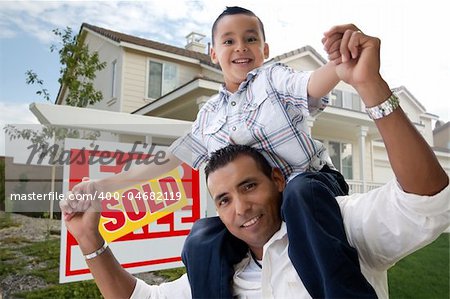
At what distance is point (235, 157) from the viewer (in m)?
0.70

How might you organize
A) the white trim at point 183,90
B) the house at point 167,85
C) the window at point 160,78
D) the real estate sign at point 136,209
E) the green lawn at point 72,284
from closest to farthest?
the real estate sign at point 136,209
the green lawn at point 72,284
the white trim at point 183,90
the house at point 167,85
the window at point 160,78

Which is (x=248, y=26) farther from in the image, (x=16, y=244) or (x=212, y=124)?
(x=16, y=244)

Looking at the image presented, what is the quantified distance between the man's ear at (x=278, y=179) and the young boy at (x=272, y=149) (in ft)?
0.06

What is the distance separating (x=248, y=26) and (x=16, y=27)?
2119 mm

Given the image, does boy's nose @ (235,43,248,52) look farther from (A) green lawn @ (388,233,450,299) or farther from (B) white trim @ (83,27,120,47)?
(B) white trim @ (83,27,120,47)

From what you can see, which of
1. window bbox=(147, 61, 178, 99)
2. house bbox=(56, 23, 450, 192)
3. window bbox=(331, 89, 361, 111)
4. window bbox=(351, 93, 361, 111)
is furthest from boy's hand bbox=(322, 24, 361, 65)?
window bbox=(351, 93, 361, 111)

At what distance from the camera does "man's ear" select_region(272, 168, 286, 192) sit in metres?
0.71

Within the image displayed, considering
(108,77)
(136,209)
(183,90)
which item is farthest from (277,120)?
(108,77)

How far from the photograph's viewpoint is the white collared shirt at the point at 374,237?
0.48 meters

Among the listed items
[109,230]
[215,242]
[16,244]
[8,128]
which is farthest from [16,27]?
[215,242]

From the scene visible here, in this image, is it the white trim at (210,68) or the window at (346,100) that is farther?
the window at (346,100)

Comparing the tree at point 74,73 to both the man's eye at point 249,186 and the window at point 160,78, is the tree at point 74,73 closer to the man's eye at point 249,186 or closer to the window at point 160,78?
the window at point 160,78

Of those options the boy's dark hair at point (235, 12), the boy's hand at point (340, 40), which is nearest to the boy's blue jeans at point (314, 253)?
the boy's hand at point (340, 40)

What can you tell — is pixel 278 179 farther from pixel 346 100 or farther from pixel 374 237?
pixel 346 100
